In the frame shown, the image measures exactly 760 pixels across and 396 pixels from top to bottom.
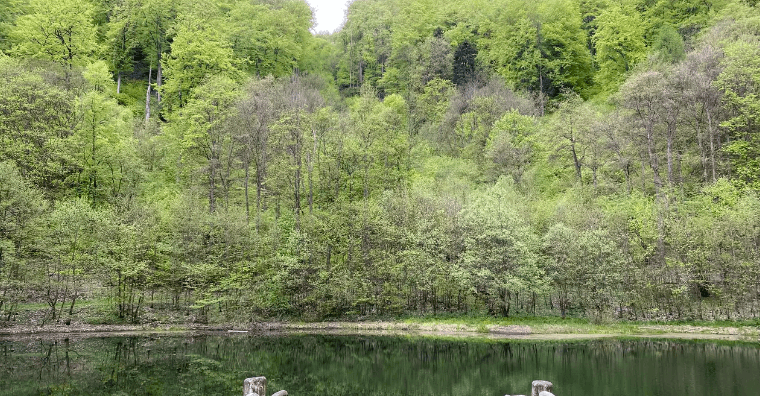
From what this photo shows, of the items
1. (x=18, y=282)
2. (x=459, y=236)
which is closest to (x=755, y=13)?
(x=459, y=236)

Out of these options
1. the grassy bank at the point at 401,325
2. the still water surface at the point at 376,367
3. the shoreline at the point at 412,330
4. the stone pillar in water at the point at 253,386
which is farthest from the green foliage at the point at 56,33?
the stone pillar in water at the point at 253,386

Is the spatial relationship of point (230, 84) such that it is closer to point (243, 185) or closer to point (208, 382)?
point (243, 185)

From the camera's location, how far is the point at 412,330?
1503 inches

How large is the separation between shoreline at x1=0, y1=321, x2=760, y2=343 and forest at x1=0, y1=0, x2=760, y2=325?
160 cm

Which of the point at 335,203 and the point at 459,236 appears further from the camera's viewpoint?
the point at 335,203

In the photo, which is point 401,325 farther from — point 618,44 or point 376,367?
point 618,44

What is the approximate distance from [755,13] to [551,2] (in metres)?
30.0

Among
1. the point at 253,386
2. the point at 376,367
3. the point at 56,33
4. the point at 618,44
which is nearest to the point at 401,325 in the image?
the point at 376,367

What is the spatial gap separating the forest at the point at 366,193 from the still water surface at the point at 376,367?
7.64m

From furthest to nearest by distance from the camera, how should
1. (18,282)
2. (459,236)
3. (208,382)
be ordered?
(459,236)
(18,282)
(208,382)

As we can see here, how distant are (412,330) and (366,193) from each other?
48.2 feet

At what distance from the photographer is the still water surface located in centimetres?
1831

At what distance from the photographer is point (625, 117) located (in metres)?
49.0

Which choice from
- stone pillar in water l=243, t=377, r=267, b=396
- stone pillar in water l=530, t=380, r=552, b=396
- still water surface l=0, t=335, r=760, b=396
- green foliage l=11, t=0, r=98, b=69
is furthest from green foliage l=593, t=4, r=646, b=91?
stone pillar in water l=243, t=377, r=267, b=396
